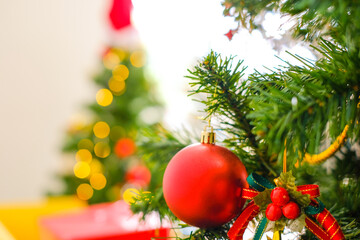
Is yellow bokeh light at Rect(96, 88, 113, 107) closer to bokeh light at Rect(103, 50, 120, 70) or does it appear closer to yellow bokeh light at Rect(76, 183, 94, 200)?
bokeh light at Rect(103, 50, 120, 70)

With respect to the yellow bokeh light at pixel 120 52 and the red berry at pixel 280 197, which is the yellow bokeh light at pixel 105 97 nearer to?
the yellow bokeh light at pixel 120 52

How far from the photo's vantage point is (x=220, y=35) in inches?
16.9

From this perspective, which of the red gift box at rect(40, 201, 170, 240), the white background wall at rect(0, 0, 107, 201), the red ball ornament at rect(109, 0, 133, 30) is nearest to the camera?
the red gift box at rect(40, 201, 170, 240)

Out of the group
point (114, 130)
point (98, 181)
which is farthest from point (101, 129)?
point (98, 181)

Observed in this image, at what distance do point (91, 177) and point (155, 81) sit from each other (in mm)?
621

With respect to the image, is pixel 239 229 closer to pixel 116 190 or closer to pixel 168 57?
pixel 116 190

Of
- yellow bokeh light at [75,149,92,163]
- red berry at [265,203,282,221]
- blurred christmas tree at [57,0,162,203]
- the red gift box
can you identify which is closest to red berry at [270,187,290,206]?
red berry at [265,203,282,221]

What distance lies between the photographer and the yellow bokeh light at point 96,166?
1.80 metres

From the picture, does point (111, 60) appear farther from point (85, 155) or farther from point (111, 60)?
point (85, 155)

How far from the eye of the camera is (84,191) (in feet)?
5.99

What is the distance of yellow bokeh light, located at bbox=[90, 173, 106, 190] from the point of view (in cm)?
180

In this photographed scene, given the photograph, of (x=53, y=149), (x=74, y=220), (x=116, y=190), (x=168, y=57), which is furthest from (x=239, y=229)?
(x=53, y=149)

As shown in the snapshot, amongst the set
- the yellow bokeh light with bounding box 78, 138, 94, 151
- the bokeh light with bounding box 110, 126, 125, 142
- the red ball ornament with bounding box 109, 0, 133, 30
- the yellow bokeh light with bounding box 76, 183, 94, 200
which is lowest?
the yellow bokeh light with bounding box 76, 183, 94, 200

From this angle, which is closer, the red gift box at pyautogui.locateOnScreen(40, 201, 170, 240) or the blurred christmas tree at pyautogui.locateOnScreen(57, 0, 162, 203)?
the red gift box at pyautogui.locateOnScreen(40, 201, 170, 240)
